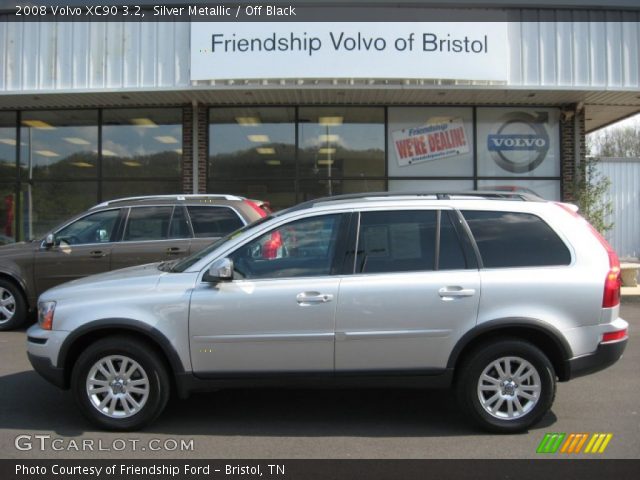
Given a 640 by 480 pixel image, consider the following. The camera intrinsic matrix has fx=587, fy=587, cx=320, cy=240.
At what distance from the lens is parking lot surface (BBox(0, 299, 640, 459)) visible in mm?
4086

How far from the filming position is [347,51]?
11.3 metres

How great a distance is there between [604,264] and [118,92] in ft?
33.5

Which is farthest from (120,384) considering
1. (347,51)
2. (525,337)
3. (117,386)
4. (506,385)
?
(347,51)

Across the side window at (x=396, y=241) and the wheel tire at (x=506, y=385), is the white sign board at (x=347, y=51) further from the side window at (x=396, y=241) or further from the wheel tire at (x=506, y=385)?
the wheel tire at (x=506, y=385)

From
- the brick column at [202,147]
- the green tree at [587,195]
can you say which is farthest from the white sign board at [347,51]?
the green tree at [587,195]

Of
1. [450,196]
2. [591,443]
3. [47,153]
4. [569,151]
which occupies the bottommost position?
[591,443]

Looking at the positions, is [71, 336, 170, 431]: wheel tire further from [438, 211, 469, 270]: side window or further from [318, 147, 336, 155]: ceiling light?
[318, 147, 336, 155]: ceiling light

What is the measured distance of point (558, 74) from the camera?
1172cm

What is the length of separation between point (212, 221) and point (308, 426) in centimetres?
413

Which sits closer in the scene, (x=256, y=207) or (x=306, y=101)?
(x=256, y=207)

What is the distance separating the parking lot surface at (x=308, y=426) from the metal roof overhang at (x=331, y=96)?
7421 millimetres

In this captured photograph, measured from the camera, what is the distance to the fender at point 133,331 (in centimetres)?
428

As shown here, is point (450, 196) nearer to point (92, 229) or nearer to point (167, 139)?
point (92, 229)

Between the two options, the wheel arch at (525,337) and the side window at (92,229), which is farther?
the side window at (92,229)
